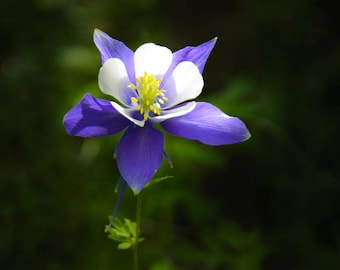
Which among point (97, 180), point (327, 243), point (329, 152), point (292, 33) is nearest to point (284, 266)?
point (327, 243)

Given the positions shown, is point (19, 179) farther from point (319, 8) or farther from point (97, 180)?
point (319, 8)

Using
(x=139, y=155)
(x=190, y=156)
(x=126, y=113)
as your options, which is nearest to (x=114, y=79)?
(x=126, y=113)

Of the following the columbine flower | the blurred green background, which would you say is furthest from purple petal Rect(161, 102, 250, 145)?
the blurred green background

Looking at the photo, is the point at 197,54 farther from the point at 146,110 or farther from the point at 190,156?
the point at 190,156

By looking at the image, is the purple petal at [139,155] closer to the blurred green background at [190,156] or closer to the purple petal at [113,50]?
the purple petal at [113,50]

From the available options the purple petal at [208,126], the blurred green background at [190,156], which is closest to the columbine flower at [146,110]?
the purple petal at [208,126]
